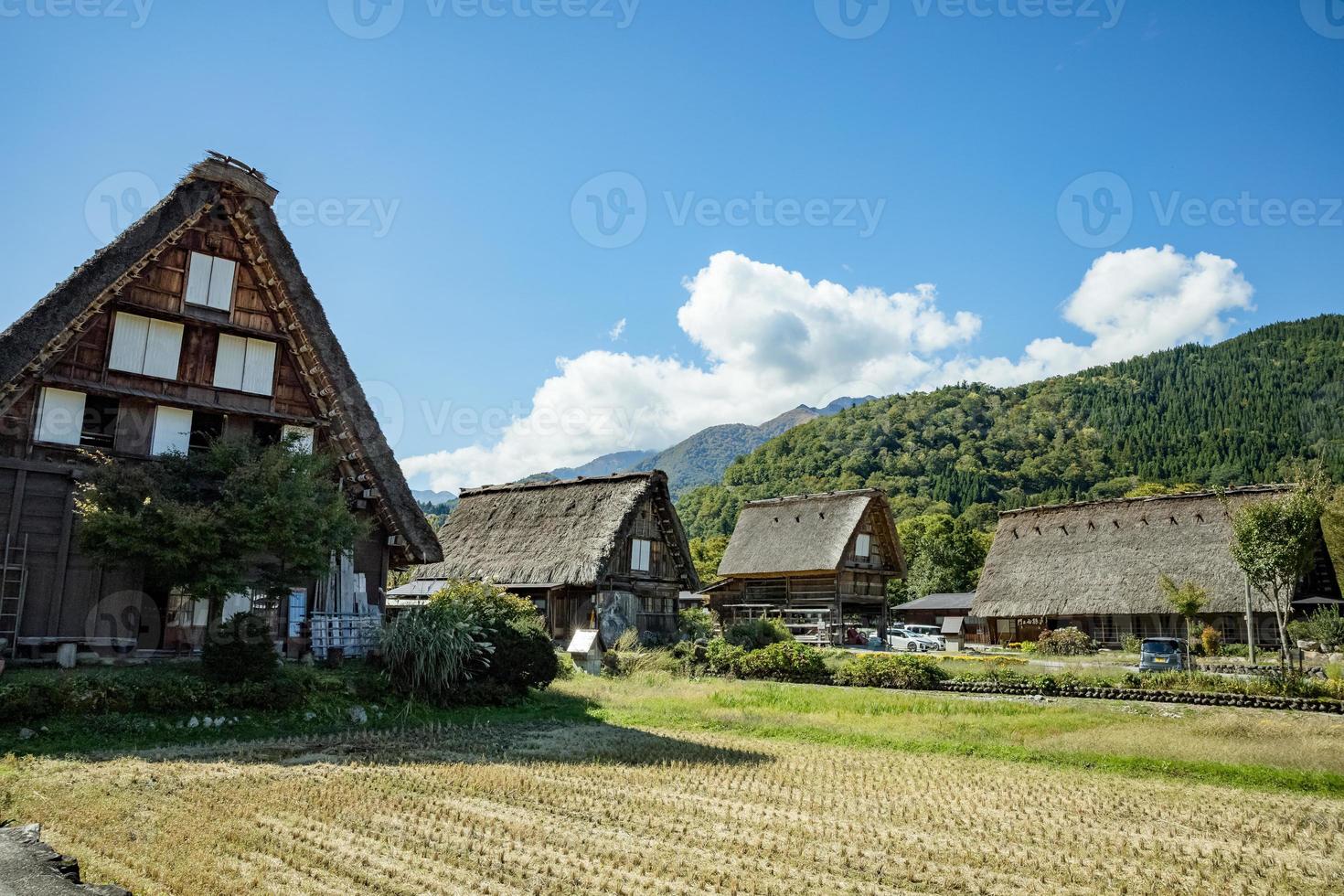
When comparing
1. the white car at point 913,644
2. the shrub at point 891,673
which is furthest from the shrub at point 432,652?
the white car at point 913,644

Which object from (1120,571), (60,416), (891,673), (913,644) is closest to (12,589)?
(60,416)

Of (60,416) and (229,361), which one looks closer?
(60,416)

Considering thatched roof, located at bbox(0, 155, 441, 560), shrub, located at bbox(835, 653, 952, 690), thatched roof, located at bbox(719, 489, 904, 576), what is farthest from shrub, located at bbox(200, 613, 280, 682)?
thatched roof, located at bbox(719, 489, 904, 576)

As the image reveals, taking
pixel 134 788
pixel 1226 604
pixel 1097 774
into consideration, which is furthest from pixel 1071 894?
pixel 1226 604

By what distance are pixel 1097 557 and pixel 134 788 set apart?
43.0 meters

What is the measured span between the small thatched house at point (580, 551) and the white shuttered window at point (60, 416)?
1351 centimetres

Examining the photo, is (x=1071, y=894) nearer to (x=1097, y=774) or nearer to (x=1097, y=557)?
(x=1097, y=774)

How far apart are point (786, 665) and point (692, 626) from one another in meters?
8.97

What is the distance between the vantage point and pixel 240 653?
15367mm

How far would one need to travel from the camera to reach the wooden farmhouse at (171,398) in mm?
16516

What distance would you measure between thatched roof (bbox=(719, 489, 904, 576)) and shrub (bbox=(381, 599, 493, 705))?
28.9 metres

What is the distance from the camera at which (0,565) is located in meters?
16.0

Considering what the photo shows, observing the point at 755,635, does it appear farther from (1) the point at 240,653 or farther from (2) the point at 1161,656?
(1) the point at 240,653

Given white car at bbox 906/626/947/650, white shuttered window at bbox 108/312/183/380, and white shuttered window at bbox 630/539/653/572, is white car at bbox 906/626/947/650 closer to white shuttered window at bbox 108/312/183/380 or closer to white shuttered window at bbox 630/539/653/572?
white shuttered window at bbox 630/539/653/572
